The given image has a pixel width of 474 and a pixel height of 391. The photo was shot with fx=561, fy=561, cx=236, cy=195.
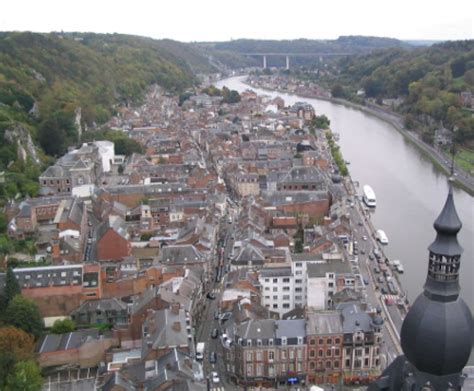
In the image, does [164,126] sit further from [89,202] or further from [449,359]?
[449,359]

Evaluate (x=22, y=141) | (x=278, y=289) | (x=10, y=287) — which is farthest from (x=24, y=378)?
(x=22, y=141)

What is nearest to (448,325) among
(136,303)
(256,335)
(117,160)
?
(256,335)

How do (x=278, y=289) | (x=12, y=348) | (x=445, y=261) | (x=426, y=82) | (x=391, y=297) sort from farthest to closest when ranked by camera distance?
(x=426, y=82) < (x=391, y=297) < (x=278, y=289) < (x=12, y=348) < (x=445, y=261)

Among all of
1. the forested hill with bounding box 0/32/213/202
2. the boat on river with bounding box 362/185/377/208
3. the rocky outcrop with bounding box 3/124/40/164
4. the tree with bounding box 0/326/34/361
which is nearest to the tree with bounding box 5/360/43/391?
the tree with bounding box 0/326/34/361

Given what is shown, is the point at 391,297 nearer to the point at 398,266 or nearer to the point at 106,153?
the point at 398,266

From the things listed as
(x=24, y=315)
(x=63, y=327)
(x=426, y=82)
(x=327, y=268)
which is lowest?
(x=63, y=327)

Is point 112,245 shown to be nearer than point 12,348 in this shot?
No
